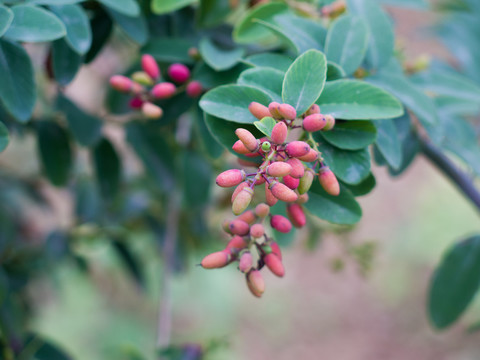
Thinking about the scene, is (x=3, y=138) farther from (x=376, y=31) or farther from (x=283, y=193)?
(x=376, y=31)

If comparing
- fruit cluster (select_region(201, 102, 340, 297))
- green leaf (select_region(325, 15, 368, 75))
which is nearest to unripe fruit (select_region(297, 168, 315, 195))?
fruit cluster (select_region(201, 102, 340, 297))

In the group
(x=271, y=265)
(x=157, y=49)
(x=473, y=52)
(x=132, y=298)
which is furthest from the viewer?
(x=132, y=298)

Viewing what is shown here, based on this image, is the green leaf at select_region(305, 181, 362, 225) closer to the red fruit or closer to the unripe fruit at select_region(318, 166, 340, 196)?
the unripe fruit at select_region(318, 166, 340, 196)

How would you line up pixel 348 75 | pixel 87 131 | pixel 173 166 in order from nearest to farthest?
pixel 348 75, pixel 87 131, pixel 173 166

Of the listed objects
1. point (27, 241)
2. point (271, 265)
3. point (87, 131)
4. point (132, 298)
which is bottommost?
point (132, 298)

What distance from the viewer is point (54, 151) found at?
1.05 metres

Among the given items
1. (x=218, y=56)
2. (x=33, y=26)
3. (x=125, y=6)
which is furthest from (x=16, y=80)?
(x=218, y=56)

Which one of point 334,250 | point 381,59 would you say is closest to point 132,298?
point 334,250

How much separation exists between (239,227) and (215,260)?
0.05 m

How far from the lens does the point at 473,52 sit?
1338 mm

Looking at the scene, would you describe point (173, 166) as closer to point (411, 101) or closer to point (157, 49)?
point (157, 49)

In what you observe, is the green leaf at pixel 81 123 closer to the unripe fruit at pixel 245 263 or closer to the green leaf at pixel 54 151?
the green leaf at pixel 54 151

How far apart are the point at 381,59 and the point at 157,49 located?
0.38m

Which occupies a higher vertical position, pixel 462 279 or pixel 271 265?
pixel 271 265
